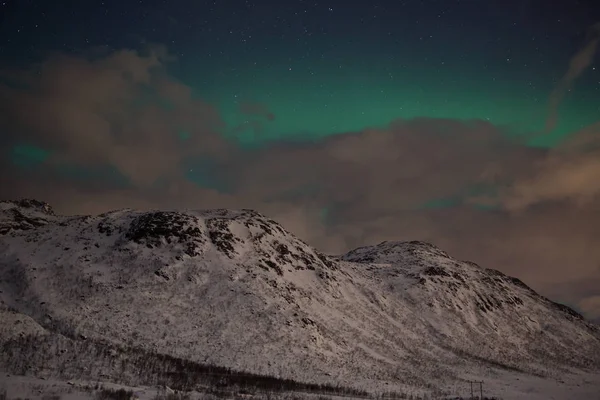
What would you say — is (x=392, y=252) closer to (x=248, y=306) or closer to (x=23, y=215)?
(x=248, y=306)

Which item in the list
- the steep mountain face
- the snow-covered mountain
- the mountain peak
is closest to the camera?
the snow-covered mountain

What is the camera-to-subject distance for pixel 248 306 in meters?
54.3

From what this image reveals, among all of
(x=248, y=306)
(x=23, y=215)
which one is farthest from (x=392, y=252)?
(x=23, y=215)

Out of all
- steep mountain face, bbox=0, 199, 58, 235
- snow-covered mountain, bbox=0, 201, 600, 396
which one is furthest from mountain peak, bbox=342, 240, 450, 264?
steep mountain face, bbox=0, 199, 58, 235

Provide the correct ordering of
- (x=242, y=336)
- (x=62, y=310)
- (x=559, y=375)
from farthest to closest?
(x=559, y=375) < (x=242, y=336) < (x=62, y=310)

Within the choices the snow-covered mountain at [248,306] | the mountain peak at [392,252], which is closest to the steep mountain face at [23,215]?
the snow-covered mountain at [248,306]

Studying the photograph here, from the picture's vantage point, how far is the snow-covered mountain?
43500mm

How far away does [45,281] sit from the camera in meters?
49.3

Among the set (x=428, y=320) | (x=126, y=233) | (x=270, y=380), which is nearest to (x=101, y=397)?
(x=270, y=380)

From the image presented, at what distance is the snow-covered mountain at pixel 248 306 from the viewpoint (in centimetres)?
4350

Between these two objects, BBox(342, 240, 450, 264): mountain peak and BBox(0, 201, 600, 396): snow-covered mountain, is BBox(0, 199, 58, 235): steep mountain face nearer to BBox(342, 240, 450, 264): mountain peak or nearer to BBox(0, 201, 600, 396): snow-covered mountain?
BBox(0, 201, 600, 396): snow-covered mountain

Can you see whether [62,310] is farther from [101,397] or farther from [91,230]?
[101,397]

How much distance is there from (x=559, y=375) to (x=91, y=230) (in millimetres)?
78088

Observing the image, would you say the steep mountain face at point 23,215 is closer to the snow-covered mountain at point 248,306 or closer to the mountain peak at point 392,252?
the snow-covered mountain at point 248,306
